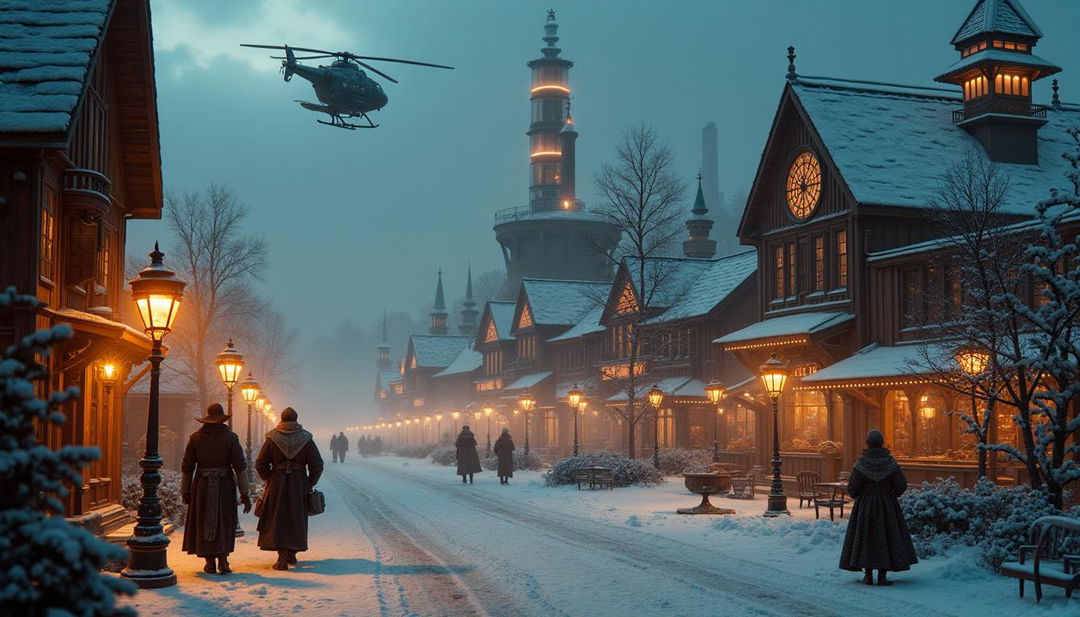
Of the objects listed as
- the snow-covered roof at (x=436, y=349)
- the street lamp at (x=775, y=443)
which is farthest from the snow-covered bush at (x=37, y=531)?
the snow-covered roof at (x=436, y=349)

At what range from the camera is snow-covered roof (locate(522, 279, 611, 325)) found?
61.0m

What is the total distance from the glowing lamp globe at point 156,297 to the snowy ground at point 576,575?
Answer: 299 cm

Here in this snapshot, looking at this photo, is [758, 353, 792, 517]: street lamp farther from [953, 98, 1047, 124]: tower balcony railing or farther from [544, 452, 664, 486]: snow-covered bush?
[953, 98, 1047, 124]: tower balcony railing

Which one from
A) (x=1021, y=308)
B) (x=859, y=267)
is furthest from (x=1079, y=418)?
(x=859, y=267)

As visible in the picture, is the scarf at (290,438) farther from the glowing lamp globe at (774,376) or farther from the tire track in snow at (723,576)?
the glowing lamp globe at (774,376)

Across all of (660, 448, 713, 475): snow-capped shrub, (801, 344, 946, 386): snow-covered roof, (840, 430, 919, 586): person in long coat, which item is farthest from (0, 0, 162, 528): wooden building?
(660, 448, 713, 475): snow-capped shrub

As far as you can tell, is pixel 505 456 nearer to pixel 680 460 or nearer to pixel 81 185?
pixel 680 460

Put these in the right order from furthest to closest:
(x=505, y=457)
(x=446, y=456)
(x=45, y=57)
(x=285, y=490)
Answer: (x=446, y=456) < (x=505, y=457) < (x=45, y=57) < (x=285, y=490)

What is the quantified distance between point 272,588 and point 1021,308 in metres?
9.51

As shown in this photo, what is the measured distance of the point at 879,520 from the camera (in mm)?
12789

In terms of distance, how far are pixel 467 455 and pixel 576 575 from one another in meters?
24.0

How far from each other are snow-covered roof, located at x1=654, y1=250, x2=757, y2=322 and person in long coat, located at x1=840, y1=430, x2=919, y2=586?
2802 cm

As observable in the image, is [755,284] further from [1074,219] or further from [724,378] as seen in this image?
[1074,219]

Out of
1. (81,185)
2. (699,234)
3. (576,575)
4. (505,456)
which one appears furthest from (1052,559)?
(699,234)
